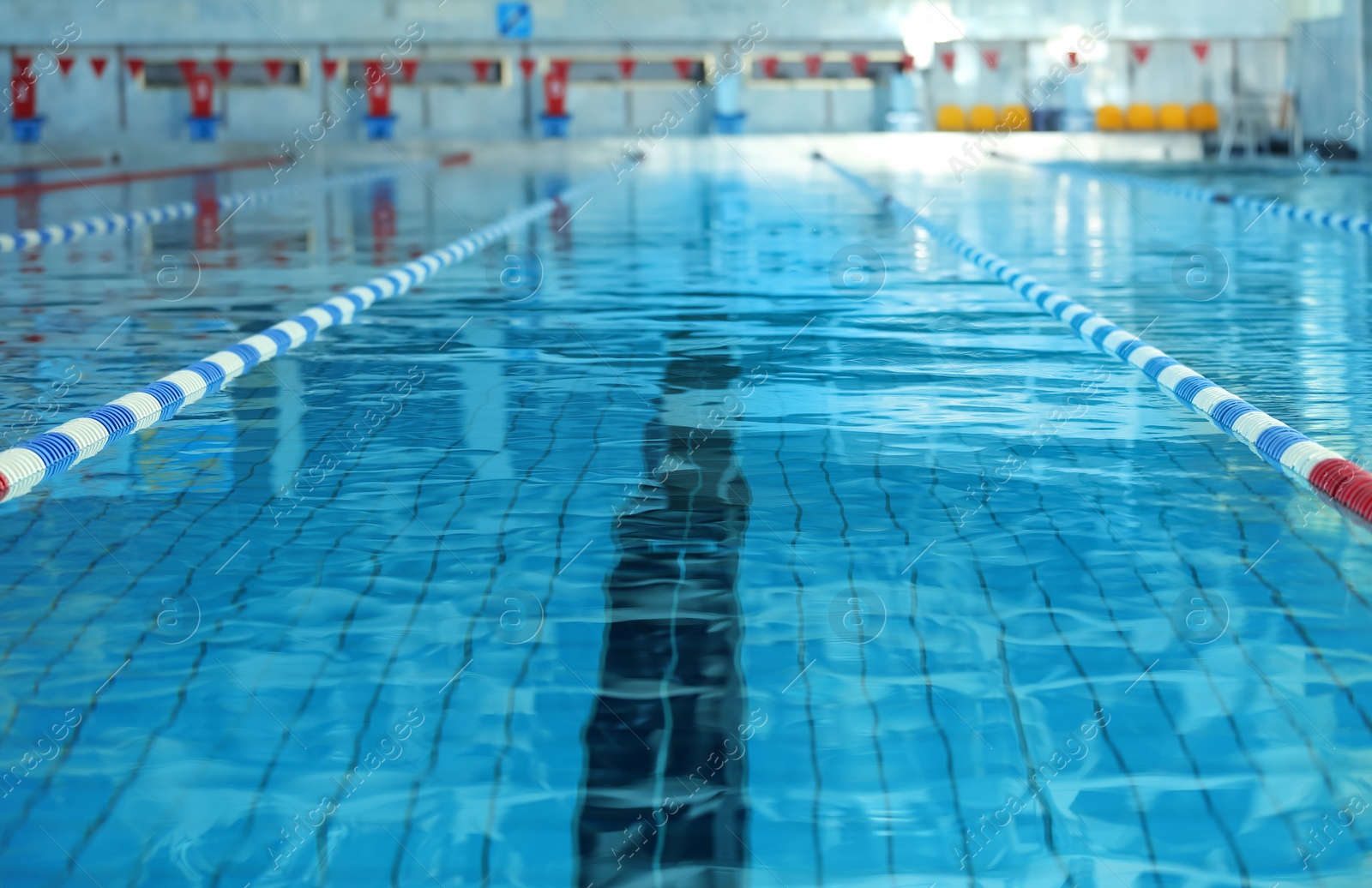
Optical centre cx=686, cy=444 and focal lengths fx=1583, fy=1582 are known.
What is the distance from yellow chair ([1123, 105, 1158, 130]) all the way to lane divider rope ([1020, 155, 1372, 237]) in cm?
407

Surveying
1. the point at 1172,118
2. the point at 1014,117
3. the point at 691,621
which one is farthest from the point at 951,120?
the point at 691,621

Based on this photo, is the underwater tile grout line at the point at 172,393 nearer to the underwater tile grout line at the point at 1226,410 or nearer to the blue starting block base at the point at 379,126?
the underwater tile grout line at the point at 1226,410

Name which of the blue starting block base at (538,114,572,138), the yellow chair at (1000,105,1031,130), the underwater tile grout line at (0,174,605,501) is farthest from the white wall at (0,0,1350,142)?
the underwater tile grout line at (0,174,605,501)

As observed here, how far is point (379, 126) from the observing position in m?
19.9

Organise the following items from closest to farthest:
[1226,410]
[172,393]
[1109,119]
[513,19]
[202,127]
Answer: [1226,410] → [172,393] → [202,127] → [1109,119] → [513,19]

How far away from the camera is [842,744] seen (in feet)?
6.20

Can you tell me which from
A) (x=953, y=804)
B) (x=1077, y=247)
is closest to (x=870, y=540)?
(x=953, y=804)

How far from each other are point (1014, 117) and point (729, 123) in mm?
3826

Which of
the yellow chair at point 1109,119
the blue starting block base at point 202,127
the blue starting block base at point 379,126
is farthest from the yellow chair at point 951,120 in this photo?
the blue starting block base at point 202,127

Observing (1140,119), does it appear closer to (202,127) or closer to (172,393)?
(202,127)

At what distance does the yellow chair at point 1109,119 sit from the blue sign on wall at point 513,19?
7.48m

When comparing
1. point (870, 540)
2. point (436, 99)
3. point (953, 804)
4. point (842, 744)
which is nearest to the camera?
point (953, 804)

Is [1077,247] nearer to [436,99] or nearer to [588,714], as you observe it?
[588,714]

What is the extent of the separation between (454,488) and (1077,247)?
5417 mm
